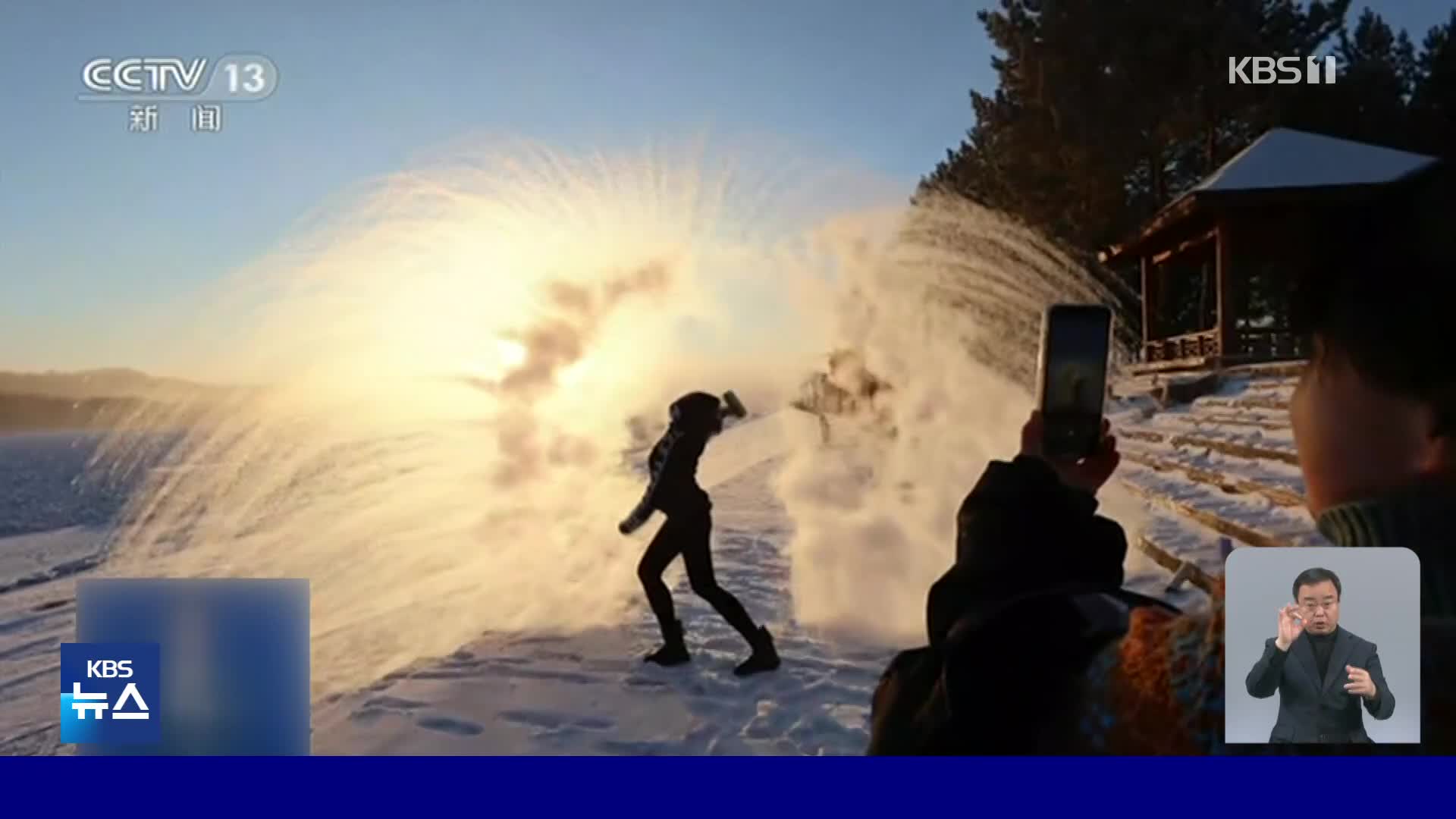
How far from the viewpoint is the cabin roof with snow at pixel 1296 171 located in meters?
2.47

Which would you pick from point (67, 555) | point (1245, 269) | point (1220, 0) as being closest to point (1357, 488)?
point (1245, 269)

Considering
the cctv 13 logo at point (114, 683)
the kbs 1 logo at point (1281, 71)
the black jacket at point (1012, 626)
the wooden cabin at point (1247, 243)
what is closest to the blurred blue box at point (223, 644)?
the cctv 13 logo at point (114, 683)

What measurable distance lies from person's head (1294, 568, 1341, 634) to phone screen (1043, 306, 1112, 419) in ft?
1.68

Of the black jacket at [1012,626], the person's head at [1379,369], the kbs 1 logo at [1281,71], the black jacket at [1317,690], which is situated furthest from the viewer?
the kbs 1 logo at [1281,71]

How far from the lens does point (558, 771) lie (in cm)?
265

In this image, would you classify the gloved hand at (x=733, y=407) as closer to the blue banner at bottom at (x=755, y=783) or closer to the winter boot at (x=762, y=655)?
the winter boot at (x=762, y=655)

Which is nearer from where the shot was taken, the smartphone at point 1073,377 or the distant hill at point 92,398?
the smartphone at point 1073,377

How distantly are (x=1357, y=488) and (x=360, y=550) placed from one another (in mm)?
1999

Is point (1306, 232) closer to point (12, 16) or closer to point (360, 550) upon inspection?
point (360, 550)

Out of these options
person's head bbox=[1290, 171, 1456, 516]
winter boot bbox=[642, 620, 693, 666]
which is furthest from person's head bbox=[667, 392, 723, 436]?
person's head bbox=[1290, 171, 1456, 516]

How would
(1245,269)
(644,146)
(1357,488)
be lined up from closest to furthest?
(1357,488), (1245,269), (644,146)

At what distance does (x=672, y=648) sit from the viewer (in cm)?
265

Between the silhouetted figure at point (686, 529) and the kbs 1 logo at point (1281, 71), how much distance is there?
1248 millimetres

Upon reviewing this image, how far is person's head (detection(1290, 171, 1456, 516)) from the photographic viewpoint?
7.57ft
